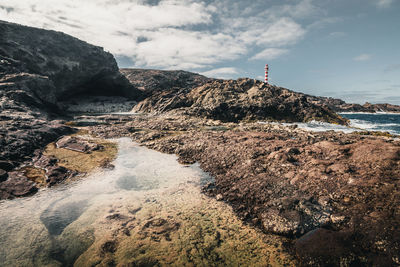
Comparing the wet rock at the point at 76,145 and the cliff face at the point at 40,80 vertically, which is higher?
the cliff face at the point at 40,80

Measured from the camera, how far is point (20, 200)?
7.58 meters

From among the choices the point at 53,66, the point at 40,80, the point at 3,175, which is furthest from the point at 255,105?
the point at 53,66

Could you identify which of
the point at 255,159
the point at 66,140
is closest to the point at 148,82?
the point at 66,140

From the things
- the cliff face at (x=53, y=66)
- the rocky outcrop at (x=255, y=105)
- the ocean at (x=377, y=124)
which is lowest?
the ocean at (x=377, y=124)

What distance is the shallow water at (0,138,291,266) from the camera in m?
5.07

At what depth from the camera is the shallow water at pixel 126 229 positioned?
5066mm

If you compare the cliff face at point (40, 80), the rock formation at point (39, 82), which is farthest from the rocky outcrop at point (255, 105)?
the cliff face at point (40, 80)

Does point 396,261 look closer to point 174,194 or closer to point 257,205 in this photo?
point 257,205

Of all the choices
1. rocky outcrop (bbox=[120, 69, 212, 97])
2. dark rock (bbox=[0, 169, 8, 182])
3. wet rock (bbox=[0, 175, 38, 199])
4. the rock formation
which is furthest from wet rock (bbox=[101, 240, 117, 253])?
rocky outcrop (bbox=[120, 69, 212, 97])

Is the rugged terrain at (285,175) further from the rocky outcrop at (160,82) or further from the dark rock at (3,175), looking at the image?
the rocky outcrop at (160,82)

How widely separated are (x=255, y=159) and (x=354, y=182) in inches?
168

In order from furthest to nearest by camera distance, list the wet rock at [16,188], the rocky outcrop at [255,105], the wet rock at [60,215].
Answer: the rocky outcrop at [255,105], the wet rock at [16,188], the wet rock at [60,215]

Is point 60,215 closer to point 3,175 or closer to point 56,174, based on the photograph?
point 56,174

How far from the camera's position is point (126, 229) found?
20.2ft
